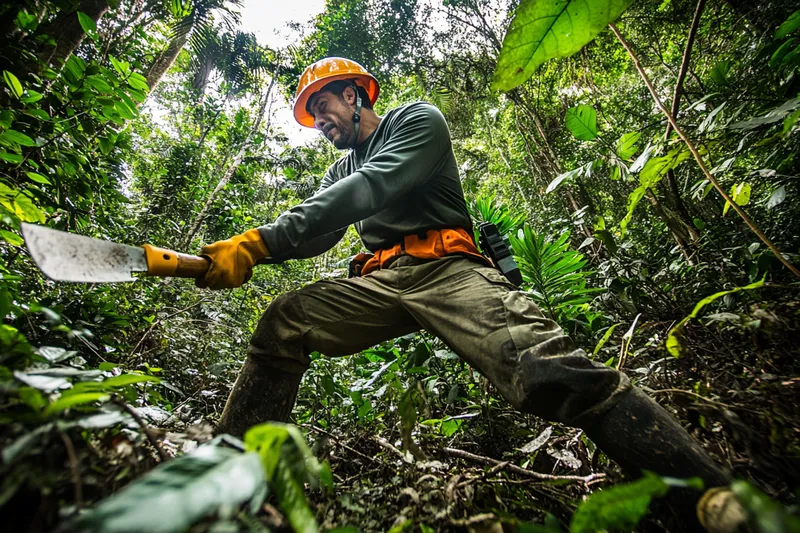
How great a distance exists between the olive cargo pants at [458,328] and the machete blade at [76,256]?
0.60 m

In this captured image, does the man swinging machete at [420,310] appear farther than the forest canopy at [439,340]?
Yes

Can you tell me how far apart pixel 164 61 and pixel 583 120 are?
7.79 meters

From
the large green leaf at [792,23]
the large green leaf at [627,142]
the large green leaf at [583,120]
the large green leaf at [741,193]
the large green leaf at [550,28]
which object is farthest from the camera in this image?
the large green leaf at [583,120]

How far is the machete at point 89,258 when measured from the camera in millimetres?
812

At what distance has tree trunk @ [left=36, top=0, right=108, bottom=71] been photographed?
6.77 feet

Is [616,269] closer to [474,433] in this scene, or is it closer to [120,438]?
[474,433]

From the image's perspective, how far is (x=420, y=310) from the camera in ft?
5.25

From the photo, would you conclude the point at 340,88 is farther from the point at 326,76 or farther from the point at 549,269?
the point at 549,269

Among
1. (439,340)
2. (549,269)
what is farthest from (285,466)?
(549,269)

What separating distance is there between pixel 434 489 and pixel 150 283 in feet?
14.9

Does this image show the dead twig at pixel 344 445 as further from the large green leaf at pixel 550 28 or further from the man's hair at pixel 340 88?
the man's hair at pixel 340 88

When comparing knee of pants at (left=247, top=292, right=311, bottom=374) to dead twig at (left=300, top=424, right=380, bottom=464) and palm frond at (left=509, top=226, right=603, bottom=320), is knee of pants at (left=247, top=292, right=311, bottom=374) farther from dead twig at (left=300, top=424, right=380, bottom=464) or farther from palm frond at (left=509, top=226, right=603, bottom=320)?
palm frond at (left=509, top=226, right=603, bottom=320)

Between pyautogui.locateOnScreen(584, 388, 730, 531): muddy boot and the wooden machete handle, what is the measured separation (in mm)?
1538

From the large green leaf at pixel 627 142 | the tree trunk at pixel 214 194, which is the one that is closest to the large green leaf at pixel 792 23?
the large green leaf at pixel 627 142
